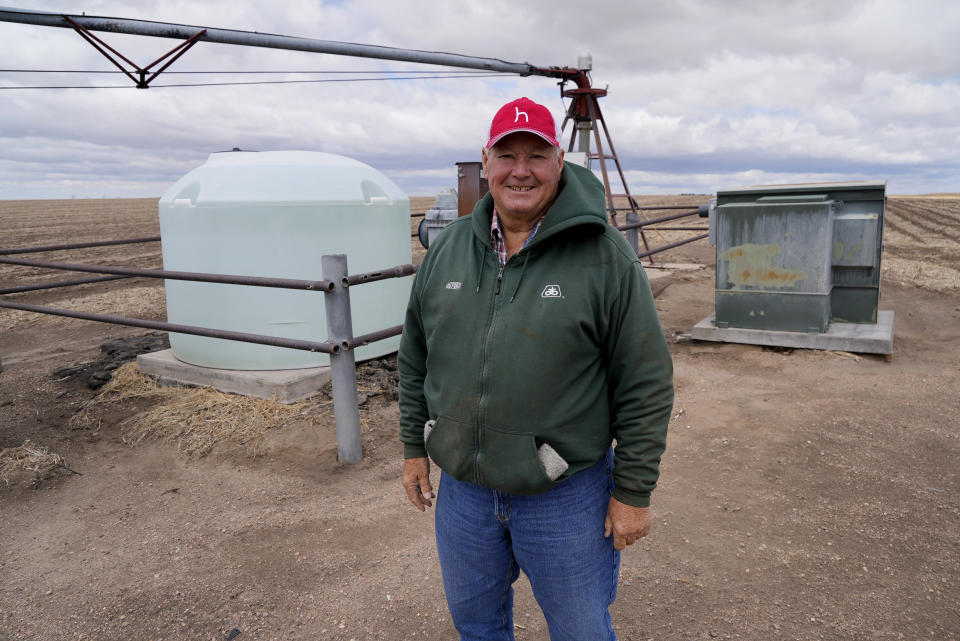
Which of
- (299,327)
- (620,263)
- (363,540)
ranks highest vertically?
(620,263)

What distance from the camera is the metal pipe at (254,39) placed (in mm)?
7638

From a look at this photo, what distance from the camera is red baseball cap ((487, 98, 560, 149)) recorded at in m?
1.70

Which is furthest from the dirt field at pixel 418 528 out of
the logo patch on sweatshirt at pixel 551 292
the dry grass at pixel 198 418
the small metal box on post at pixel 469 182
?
the small metal box on post at pixel 469 182

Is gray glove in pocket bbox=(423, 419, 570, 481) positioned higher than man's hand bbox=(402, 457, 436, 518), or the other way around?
gray glove in pocket bbox=(423, 419, 570, 481)

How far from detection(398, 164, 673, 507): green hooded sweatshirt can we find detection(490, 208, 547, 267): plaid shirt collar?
0.03 metres

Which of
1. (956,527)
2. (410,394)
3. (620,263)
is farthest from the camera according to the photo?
(956,527)

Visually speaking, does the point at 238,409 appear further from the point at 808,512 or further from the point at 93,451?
the point at 808,512

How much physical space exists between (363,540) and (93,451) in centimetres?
241

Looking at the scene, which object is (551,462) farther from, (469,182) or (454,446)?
(469,182)

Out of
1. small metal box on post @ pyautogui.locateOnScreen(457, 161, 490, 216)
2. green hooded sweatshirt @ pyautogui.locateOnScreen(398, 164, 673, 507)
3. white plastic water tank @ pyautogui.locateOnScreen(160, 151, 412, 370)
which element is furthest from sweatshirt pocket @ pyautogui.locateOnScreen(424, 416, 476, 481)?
small metal box on post @ pyautogui.locateOnScreen(457, 161, 490, 216)

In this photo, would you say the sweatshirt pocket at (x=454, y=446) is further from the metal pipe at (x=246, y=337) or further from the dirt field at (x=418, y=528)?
the metal pipe at (x=246, y=337)

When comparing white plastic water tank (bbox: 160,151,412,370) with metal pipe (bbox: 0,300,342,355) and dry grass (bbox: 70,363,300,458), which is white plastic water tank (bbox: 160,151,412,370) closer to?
dry grass (bbox: 70,363,300,458)

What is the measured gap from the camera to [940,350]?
6.45 meters

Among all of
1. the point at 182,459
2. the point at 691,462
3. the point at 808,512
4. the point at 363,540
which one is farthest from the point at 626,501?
the point at 182,459
